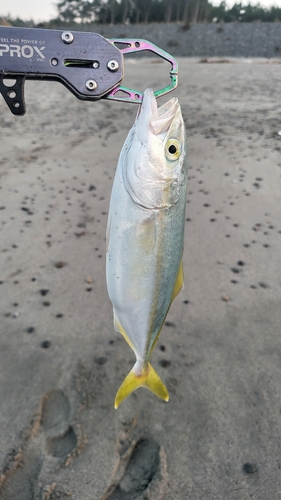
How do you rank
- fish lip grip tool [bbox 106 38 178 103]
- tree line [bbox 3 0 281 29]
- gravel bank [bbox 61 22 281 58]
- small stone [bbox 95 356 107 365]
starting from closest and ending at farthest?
1. fish lip grip tool [bbox 106 38 178 103]
2. small stone [bbox 95 356 107 365]
3. gravel bank [bbox 61 22 281 58]
4. tree line [bbox 3 0 281 29]

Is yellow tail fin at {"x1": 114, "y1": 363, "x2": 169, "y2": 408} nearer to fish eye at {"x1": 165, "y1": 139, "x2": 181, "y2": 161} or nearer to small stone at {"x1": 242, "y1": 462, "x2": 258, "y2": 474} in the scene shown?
small stone at {"x1": 242, "y1": 462, "x2": 258, "y2": 474}

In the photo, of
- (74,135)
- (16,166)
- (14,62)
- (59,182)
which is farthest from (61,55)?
(74,135)

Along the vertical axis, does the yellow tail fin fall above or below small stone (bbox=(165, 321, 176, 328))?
above

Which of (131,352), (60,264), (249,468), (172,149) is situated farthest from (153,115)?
(60,264)

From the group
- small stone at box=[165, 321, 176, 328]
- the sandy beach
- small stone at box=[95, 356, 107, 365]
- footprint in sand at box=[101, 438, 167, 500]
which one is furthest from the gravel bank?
footprint in sand at box=[101, 438, 167, 500]

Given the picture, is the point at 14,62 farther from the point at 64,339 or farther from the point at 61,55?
the point at 64,339

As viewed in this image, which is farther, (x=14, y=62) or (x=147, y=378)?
(x=147, y=378)

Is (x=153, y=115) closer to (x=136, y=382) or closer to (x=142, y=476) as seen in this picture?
(x=136, y=382)

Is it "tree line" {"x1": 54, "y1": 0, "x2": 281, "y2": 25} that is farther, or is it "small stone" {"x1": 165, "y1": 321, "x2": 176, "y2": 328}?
"tree line" {"x1": 54, "y1": 0, "x2": 281, "y2": 25}
